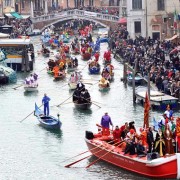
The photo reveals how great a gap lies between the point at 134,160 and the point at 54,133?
11.6m

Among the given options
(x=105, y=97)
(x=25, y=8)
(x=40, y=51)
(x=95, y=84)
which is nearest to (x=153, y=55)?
(x=95, y=84)

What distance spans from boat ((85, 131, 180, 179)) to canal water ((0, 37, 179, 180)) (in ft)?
1.34

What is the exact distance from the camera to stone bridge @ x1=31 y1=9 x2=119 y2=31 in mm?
122812

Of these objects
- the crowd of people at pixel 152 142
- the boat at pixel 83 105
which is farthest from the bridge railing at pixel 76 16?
the crowd of people at pixel 152 142

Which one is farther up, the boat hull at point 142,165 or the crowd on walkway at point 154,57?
the crowd on walkway at point 154,57

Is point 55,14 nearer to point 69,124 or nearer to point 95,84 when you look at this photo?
point 95,84

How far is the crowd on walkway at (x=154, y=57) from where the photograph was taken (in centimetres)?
6838

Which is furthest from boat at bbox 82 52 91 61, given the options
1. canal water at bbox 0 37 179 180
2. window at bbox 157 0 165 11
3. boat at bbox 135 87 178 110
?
boat at bbox 135 87 178 110

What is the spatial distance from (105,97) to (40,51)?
30.8 metres

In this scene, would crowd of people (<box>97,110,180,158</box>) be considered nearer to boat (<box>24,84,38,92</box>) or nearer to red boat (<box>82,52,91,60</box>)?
boat (<box>24,84,38,92</box>)

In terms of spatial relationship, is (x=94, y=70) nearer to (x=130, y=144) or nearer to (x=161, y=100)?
(x=161, y=100)

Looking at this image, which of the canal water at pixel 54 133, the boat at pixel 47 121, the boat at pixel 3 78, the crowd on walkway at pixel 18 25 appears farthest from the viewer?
the crowd on walkway at pixel 18 25

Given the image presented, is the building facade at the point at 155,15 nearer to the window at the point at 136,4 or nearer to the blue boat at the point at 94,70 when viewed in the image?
the window at the point at 136,4

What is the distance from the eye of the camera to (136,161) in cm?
4716
